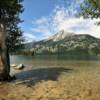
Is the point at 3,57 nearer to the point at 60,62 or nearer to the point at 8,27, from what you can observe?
the point at 8,27

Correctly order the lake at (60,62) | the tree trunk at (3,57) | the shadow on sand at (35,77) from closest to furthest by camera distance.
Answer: the shadow on sand at (35,77) < the tree trunk at (3,57) < the lake at (60,62)

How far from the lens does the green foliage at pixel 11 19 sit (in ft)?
83.2

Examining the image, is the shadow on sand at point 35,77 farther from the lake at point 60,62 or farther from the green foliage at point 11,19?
the lake at point 60,62

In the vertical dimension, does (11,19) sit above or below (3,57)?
above

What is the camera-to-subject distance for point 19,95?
55.0 feet

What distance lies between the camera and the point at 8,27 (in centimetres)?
2978

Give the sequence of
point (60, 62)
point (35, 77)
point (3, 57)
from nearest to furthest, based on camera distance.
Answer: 1. point (3, 57)
2. point (35, 77)
3. point (60, 62)

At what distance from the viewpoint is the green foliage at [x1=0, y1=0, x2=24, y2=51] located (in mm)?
25355

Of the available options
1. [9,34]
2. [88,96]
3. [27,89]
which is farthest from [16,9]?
[88,96]

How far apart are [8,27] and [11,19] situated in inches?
48.5

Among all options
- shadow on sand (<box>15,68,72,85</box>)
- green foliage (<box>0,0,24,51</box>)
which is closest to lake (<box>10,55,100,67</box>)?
shadow on sand (<box>15,68,72,85</box>)

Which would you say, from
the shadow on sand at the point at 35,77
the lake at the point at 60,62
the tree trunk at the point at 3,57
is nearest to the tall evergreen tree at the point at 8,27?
the tree trunk at the point at 3,57

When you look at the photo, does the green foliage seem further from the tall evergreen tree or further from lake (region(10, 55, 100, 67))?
lake (region(10, 55, 100, 67))

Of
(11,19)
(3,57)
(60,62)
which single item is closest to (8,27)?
(11,19)
